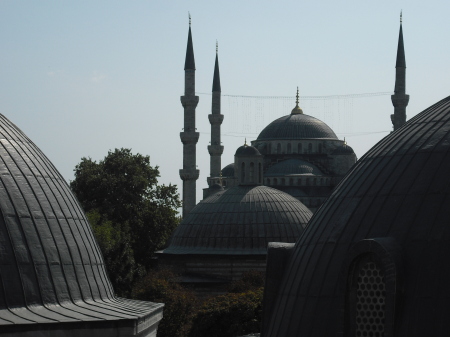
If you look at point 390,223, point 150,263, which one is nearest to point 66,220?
point 390,223

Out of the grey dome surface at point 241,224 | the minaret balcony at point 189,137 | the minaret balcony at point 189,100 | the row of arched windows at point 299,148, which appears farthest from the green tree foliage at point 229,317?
the row of arched windows at point 299,148

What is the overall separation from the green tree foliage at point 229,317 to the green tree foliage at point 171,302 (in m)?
1.70

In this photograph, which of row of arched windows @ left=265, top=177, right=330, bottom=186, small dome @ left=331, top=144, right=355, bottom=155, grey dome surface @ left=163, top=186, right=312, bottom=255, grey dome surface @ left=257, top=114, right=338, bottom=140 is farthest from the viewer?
grey dome surface @ left=257, top=114, right=338, bottom=140

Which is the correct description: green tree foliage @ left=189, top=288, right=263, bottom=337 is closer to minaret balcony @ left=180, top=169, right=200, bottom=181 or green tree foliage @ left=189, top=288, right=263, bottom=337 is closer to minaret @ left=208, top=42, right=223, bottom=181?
minaret balcony @ left=180, top=169, right=200, bottom=181

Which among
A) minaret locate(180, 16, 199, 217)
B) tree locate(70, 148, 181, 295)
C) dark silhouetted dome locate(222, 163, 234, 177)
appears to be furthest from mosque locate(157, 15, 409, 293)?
dark silhouetted dome locate(222, 163, 234, 177)

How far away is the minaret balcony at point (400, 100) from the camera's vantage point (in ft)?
230

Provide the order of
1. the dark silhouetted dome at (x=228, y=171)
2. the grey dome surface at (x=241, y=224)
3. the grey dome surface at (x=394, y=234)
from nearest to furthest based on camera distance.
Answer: the grey dome surface at (x=394, y=234) < the grey dome surface at (x=241, y=224) < the dark silhouetted dome at (x=228, y=171)

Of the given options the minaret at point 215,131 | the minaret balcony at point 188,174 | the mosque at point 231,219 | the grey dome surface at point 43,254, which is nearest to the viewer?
the grey dome surface at point 43,254

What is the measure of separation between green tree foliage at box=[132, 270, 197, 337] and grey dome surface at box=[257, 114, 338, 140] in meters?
52.8

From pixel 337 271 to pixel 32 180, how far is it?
533 centimetres

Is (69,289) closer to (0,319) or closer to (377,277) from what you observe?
(0,319)

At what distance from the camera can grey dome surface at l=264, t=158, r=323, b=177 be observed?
84875 mm

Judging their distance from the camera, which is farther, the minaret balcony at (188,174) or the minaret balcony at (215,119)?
the minaret balcony at (215,119)

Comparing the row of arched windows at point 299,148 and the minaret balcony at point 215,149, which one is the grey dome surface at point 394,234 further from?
the row of arched windows at point 299,148
